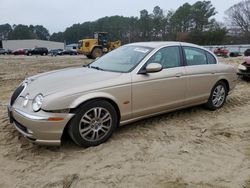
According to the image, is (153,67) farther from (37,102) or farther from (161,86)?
(37,102)

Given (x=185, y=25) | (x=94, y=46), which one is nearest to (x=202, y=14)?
(x=185, y=25)

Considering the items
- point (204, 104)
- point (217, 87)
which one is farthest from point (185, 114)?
point (217, 87)

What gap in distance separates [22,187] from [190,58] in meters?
3.75

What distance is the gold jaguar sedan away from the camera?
393 cm

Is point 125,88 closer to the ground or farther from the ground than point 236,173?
farther from the ground

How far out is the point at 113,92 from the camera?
4367mm

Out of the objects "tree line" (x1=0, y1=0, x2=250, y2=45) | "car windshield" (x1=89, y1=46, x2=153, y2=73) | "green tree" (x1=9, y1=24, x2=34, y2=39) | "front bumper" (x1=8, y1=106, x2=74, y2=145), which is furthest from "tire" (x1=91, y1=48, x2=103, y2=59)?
"green tree" (x1=9, y1=24, x2=34, y2=39)

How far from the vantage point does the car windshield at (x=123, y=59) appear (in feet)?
16.0

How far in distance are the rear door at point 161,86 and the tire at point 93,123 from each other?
0.48m

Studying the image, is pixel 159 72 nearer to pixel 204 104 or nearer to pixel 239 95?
pixel 204 104

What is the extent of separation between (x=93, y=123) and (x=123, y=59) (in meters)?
1.43

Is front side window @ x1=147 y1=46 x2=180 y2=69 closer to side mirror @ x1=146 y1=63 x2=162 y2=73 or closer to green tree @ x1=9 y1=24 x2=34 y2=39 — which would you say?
side mirror @ x1=146 y1=63 x2=162 y2=73

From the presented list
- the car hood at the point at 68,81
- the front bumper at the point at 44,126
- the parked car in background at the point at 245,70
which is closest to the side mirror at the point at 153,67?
the car hood at the point at 68,81

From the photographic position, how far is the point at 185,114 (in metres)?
5.87
